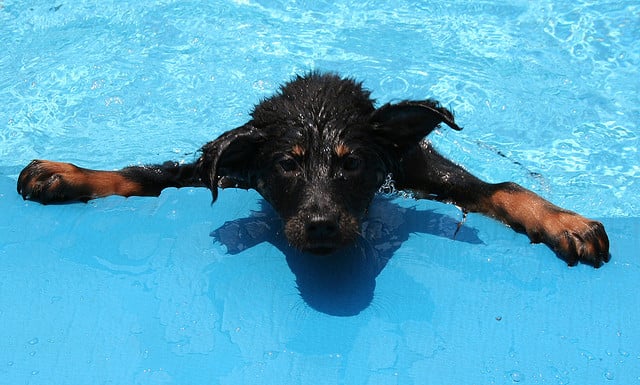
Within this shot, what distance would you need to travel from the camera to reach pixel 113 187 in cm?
605

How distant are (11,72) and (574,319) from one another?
22.8 ft

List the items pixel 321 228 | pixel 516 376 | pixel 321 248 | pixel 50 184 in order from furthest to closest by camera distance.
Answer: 1. pixel 50 184
2. pixel 321 248
3. pixel 321 228
4. pixel 516 376

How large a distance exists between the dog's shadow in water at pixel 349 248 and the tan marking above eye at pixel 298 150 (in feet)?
2.20

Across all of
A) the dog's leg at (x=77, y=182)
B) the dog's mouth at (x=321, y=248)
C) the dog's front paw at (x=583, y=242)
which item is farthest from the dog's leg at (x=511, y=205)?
the dog's leg at (x=77, y=182)

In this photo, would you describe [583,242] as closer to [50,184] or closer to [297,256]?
[297,256]

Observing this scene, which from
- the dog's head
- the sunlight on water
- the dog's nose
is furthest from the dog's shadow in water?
the sunlight on water

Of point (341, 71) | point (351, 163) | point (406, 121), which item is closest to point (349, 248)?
point (351, 163)

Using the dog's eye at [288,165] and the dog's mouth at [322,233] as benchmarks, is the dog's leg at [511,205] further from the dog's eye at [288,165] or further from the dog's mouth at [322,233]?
the dog's mouth at [322,233]

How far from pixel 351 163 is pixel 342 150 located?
118 mm

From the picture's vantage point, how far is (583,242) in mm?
5102

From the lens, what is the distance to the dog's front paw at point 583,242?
5094 mm

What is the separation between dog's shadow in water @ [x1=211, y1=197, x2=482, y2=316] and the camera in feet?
16.3

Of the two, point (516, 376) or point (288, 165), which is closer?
point (516, 376)

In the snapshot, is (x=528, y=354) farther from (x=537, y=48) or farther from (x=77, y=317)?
(x=537, y=48)
